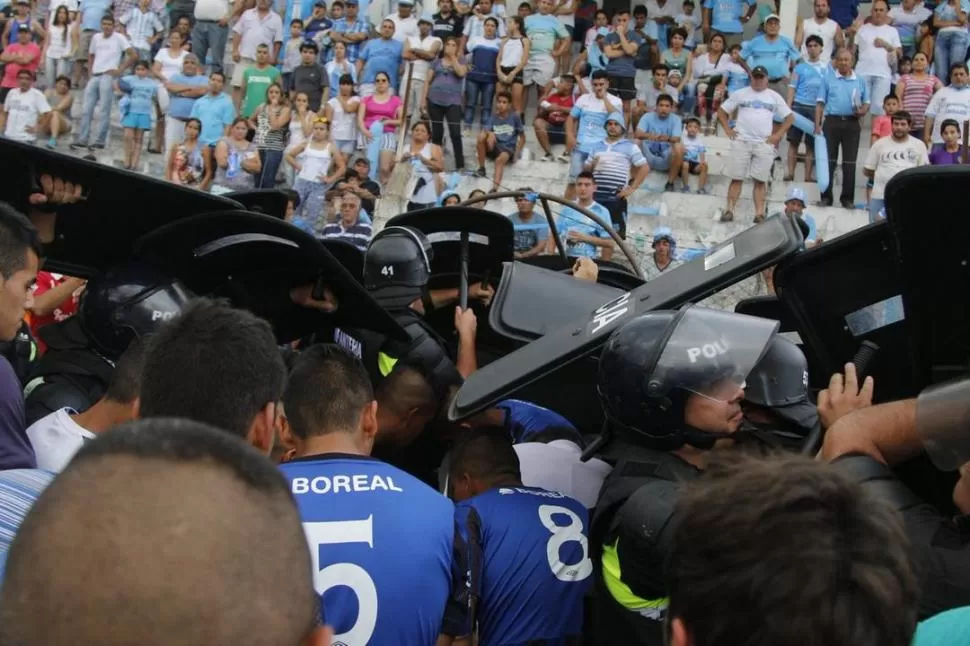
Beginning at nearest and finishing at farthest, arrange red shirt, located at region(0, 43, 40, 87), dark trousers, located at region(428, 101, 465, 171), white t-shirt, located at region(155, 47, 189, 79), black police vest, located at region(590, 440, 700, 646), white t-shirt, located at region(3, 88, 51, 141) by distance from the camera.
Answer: black police vest, located at region(590, 440, 700, 646) → dark trousers, located at region(428, 101, 465, 171) → white t-shirt, located at region(155, 47, 189, 79) → white t-shirt, located at region(3, 88, 51, 141) → red shirt, located at region(0, 43, 40, 87)

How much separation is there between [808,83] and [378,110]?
5423 millimetres

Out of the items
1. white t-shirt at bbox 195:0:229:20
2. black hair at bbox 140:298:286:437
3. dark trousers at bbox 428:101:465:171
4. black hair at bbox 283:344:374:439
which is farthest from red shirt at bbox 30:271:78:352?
white t-shirt at bbox 195:0:229:20

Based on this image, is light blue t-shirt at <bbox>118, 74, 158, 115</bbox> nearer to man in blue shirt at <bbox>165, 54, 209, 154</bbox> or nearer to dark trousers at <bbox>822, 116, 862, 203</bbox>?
man in blue shirt at <bbox>165, 54, 209, 154</bbox>

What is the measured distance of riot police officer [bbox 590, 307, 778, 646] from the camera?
2.74 m

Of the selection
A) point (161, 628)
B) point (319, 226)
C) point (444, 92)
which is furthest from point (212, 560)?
point (444, 92)

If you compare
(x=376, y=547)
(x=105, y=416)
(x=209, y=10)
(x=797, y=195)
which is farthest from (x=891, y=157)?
(x=376, y=547)

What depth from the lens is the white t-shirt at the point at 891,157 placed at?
1312cm

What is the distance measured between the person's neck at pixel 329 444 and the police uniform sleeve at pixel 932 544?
125 centimetres

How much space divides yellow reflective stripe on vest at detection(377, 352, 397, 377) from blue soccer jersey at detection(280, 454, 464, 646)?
43.6 inches

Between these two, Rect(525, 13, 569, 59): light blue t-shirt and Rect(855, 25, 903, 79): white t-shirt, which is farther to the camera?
Rect(525, 13, 569, 59): light blue t-shirt

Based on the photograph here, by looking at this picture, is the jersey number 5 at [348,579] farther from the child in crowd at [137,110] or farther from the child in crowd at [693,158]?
the child in crowd at [137,110]

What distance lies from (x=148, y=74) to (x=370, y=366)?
14.4m

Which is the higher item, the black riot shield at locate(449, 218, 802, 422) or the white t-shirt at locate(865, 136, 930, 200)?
the black riot shield at locate(449, 218, 802, 422)

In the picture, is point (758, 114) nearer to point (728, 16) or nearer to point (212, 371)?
point (728, 16)
